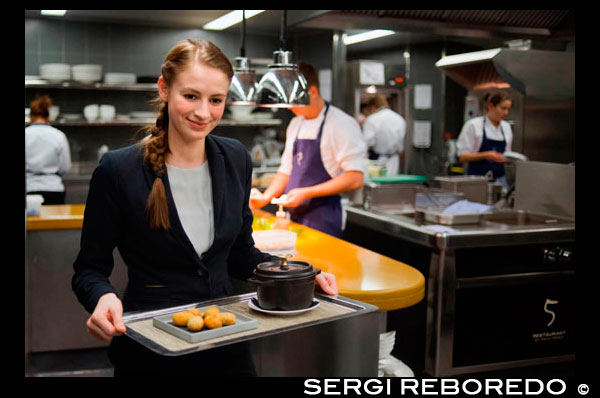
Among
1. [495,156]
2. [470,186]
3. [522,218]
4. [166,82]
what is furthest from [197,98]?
[495,156]

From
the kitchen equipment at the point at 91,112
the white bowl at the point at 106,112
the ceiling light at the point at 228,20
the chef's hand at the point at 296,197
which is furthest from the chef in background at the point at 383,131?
the chef's hand at the point at 296,197

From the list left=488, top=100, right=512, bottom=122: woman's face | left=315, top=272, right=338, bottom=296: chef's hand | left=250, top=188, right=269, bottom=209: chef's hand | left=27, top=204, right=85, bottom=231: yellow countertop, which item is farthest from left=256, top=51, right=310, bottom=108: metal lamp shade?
left=488, top=100, right=512, bottom=122: woman's face

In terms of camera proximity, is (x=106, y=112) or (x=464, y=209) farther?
(x=106, y=112)

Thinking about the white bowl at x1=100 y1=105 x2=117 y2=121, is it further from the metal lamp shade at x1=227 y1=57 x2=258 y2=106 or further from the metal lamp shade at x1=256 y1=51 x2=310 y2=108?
the metal lamp shade at x1=256 y1=51 x2=310 y2=108

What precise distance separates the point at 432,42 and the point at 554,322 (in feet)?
17.7

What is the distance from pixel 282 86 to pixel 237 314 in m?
1.75

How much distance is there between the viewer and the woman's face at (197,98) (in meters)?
1.84

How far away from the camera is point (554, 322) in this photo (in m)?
3.79

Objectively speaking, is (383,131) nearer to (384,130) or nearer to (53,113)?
(384,130)

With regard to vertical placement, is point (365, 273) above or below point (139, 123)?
below

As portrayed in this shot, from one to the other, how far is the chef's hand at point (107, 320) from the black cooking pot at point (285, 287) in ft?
1.21

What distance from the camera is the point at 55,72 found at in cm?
704

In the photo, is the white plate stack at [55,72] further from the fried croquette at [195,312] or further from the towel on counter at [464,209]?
the fried croquette at [195,312]
